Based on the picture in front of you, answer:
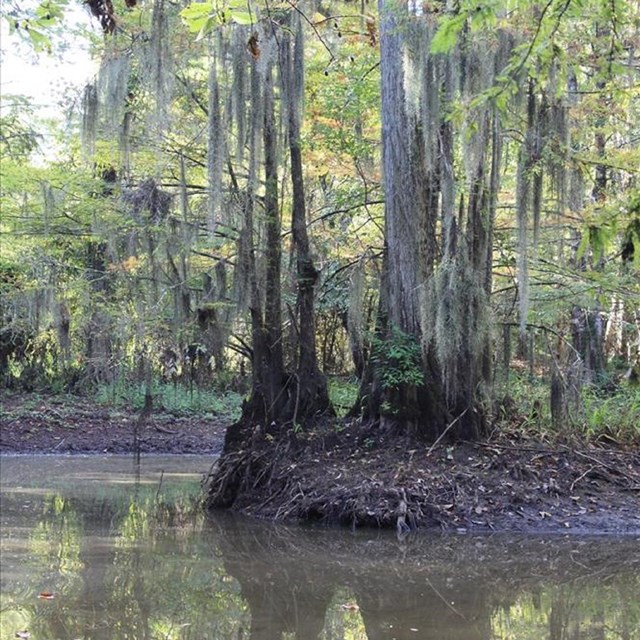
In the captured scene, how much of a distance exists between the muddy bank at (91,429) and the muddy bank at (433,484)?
17.5 ft

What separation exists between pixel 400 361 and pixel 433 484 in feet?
4.32

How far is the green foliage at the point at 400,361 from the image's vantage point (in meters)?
8.24

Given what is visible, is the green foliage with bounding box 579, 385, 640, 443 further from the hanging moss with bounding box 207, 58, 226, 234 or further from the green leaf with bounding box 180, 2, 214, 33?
the green leaf with bounding box 180, 2, 214, 33

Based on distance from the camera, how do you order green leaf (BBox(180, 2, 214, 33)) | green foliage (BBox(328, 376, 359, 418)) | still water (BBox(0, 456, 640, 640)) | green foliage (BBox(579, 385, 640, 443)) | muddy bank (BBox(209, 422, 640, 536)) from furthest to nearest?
1. green foliage (BBox(328, 376, 359, 418))
2. green foliage (BBox(579, 385, 640, 443))
3. muddy bank (BBox(209, 422, 640, 536))
4. still water (BBox(0, 456, 640, 640))
5. green leaf (BBox(180, 2, 214, 33))

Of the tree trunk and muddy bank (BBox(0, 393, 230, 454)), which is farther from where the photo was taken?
muddy bank (BBox(0, 393, 230, 454))

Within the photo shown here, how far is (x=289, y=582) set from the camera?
5.54m

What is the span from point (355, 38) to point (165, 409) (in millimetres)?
9230

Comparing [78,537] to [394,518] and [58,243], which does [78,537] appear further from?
[58,243]

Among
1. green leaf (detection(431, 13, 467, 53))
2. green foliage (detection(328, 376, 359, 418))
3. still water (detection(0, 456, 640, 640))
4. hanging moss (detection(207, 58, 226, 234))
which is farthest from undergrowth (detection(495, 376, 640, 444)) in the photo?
green leaf (detection(431, 13, 467, 53))

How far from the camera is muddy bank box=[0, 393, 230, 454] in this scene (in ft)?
46.4

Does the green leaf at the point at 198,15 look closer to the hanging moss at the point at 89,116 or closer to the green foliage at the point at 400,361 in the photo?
the green foliage at the point at 400,361

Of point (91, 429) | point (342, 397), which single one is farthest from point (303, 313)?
point (91, 429)

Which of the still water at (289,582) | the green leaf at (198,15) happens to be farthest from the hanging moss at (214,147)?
the green leaf at (198,15)

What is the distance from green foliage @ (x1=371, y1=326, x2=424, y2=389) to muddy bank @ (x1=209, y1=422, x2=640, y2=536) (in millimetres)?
669
